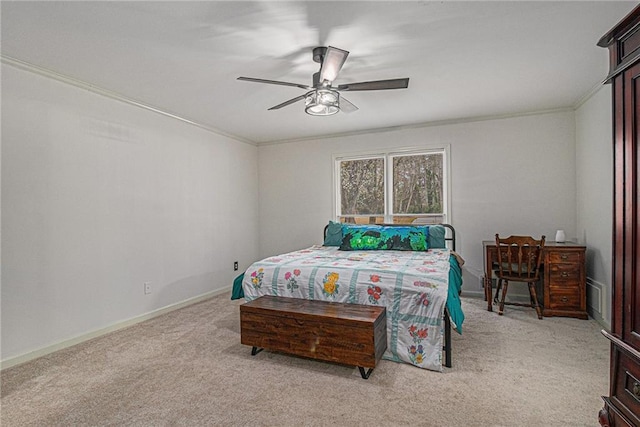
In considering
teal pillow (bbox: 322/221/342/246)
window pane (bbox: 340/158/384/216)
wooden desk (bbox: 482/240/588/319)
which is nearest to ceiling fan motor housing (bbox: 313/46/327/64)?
teal pillow (bbox: 322/221/342/246)

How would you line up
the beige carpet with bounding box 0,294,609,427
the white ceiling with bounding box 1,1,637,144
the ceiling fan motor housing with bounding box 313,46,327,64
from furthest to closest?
the ceiling fan motor housing with bounding box 313,46,327,64, the white ceiling with bounding box 1,1,637,144, the beige carpet with bounding box 0,294,609,427

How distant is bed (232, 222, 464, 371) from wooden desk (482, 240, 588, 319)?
1214 mm

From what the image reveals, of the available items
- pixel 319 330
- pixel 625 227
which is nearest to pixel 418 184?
pixel 319 330

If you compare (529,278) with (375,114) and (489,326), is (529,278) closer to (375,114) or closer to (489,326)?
(489,326)

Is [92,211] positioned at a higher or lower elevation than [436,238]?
higher

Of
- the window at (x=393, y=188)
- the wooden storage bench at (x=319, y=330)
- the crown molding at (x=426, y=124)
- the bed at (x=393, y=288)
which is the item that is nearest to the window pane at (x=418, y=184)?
the window at (x=393, y=188)

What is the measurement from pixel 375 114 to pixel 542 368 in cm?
317

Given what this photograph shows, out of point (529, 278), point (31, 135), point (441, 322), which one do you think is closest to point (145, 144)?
point (31, 135)

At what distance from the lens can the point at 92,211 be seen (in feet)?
10.4

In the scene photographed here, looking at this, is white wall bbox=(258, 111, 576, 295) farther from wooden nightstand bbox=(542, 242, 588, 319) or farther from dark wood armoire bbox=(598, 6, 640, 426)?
dark wood armoire bbox=(598, 6, 640, 426)

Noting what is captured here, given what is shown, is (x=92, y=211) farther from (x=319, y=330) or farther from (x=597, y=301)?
(x=597, y=301)

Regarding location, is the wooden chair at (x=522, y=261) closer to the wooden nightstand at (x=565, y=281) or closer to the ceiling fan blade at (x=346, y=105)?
the wooden nightstand at (x=565, y=281)

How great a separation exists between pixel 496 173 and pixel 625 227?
3.45 meters

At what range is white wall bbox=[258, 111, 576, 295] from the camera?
4.09 m
